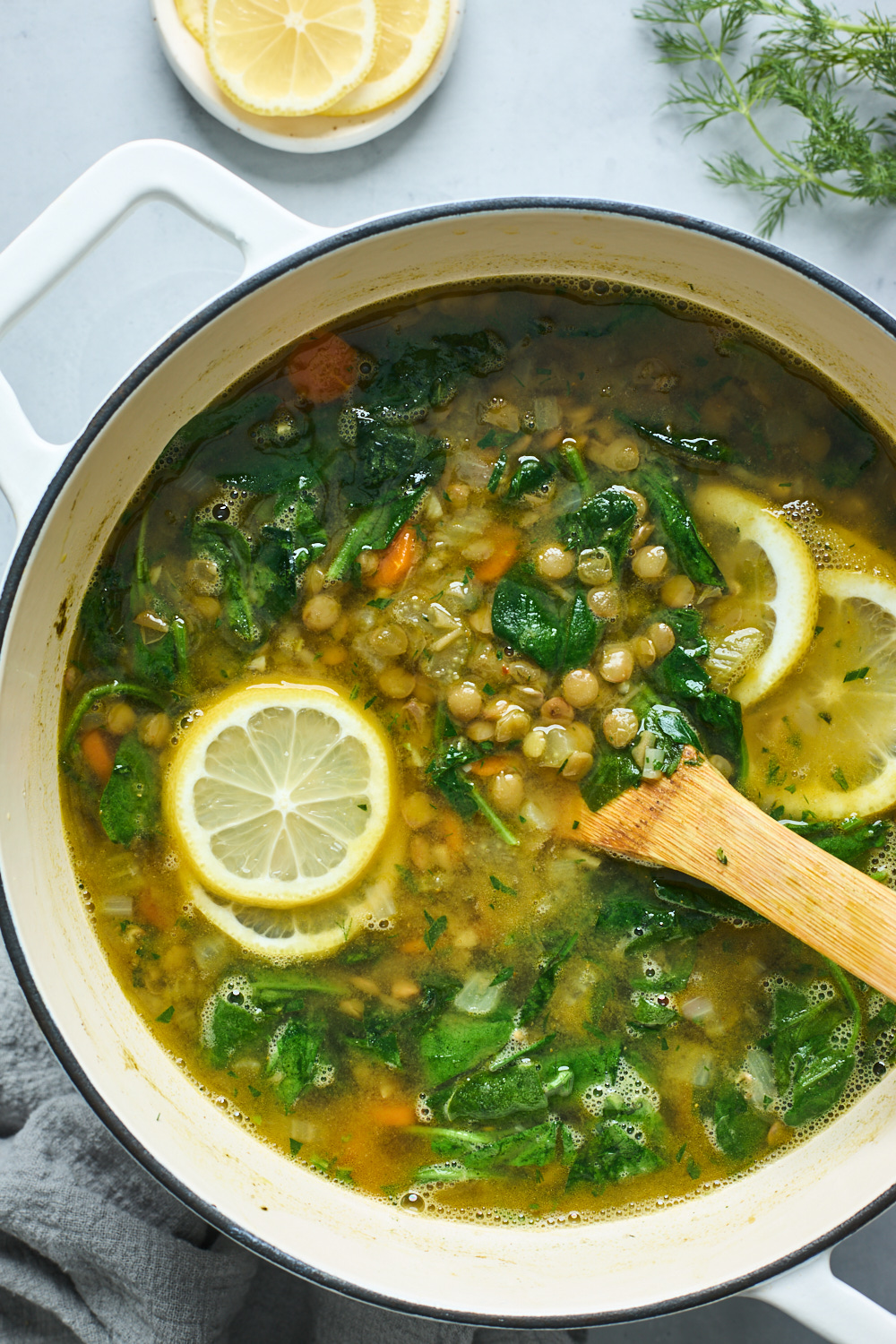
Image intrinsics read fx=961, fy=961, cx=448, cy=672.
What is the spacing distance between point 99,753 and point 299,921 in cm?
55

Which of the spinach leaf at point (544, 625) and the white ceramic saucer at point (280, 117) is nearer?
the spinach leaf at point (544, 625)

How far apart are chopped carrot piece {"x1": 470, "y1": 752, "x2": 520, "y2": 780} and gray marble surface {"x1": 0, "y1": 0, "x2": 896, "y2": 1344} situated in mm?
1203

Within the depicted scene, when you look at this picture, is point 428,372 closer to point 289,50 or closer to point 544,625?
point 544,625

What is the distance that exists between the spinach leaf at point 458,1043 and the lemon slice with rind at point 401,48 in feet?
6.64

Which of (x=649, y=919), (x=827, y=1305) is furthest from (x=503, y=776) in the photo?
(x=827, y=1305)

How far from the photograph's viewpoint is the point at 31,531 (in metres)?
1.65

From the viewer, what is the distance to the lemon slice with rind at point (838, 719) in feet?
6.61

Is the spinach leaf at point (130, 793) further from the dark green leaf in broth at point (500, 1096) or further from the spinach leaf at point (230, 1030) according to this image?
the dark green leaf in broth at point (500, 1096)

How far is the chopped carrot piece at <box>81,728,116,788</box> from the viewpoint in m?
2.02

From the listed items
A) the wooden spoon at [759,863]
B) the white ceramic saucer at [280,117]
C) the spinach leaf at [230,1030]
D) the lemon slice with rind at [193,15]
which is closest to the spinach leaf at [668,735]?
the wooden spoon at [759,863]

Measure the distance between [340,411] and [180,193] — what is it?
50cm

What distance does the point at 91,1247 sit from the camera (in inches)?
76.6

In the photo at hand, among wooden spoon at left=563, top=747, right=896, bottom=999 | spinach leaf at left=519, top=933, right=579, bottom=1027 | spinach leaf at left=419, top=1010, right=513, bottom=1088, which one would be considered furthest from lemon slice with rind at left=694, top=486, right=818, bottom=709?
spinach leaf at left=419, top=1010, right=513, bottom=1088

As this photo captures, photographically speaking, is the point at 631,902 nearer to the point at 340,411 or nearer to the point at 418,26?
the point at 340,411
